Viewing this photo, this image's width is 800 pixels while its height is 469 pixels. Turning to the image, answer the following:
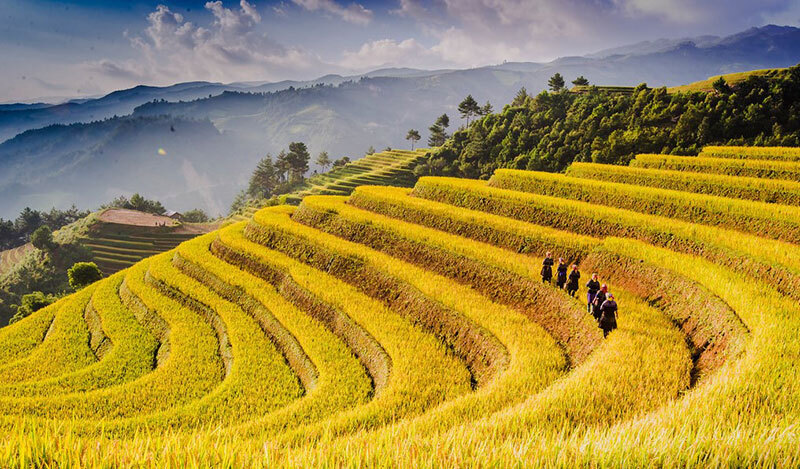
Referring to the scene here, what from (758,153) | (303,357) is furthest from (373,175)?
(303,357)

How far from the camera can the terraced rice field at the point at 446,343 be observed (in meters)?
3.50

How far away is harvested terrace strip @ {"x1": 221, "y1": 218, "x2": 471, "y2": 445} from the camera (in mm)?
8705

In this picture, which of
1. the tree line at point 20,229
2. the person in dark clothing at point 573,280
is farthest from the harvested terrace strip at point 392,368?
the tree line at point 20,229

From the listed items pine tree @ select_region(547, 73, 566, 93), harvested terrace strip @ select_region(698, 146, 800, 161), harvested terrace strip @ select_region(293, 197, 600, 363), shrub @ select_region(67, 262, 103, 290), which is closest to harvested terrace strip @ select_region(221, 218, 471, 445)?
harvested terrace strip @ select_region(293, 197, 600, 363)

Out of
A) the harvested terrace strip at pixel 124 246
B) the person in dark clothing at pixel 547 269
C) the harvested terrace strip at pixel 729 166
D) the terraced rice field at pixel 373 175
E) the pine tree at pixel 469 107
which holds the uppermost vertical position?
the pine tree at pixel 469 107

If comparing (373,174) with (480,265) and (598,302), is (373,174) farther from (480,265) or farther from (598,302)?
(598,302)

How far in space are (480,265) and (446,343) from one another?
460 cm

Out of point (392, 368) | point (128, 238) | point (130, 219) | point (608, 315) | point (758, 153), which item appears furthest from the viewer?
point (130, 219)

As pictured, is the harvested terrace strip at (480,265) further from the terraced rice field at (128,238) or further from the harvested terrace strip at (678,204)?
the terraced rice field at (128,238)

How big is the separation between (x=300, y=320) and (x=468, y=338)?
7.95 meters

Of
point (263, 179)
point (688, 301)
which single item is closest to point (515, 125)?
point (688, 301)

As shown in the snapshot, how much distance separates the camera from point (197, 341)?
17406 mm

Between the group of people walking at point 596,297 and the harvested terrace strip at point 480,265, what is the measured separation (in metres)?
0.41

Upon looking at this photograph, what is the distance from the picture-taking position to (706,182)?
21844 millimetres
